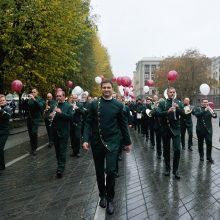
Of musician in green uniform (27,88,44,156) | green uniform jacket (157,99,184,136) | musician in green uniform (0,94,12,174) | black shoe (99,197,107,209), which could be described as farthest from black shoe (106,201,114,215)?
musician in green uniform (27,88,44,156)

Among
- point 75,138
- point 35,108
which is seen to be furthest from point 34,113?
point 75,138

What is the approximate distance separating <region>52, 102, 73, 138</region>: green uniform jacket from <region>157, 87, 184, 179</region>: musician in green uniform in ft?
6.99

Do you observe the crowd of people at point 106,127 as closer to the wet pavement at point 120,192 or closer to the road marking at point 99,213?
the road marking at point 99,213

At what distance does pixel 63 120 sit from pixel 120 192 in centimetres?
265

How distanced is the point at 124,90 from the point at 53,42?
5808 millimetres

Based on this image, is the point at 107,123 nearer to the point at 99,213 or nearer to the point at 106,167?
the point at 106,167

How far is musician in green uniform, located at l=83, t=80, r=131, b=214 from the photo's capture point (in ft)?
18.5

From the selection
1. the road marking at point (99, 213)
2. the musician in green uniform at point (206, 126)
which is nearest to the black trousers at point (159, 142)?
the musician in green uniform at point (206, 126)

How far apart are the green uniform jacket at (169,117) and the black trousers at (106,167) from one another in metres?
2.94

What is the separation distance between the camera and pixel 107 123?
571cm

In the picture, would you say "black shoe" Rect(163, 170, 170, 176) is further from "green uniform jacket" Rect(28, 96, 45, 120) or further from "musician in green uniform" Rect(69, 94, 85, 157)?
"green uniform jacket" Rect(28, 96, 45, 120)

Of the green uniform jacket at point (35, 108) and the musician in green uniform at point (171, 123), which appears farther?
the green uniform jacket at point (35, 108)

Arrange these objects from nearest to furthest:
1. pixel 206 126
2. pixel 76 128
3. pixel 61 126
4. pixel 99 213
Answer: pixel 99 213
pixel 61 126
pixel 206 126
pixel 76 128

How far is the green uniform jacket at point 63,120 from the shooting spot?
27.9 feet
